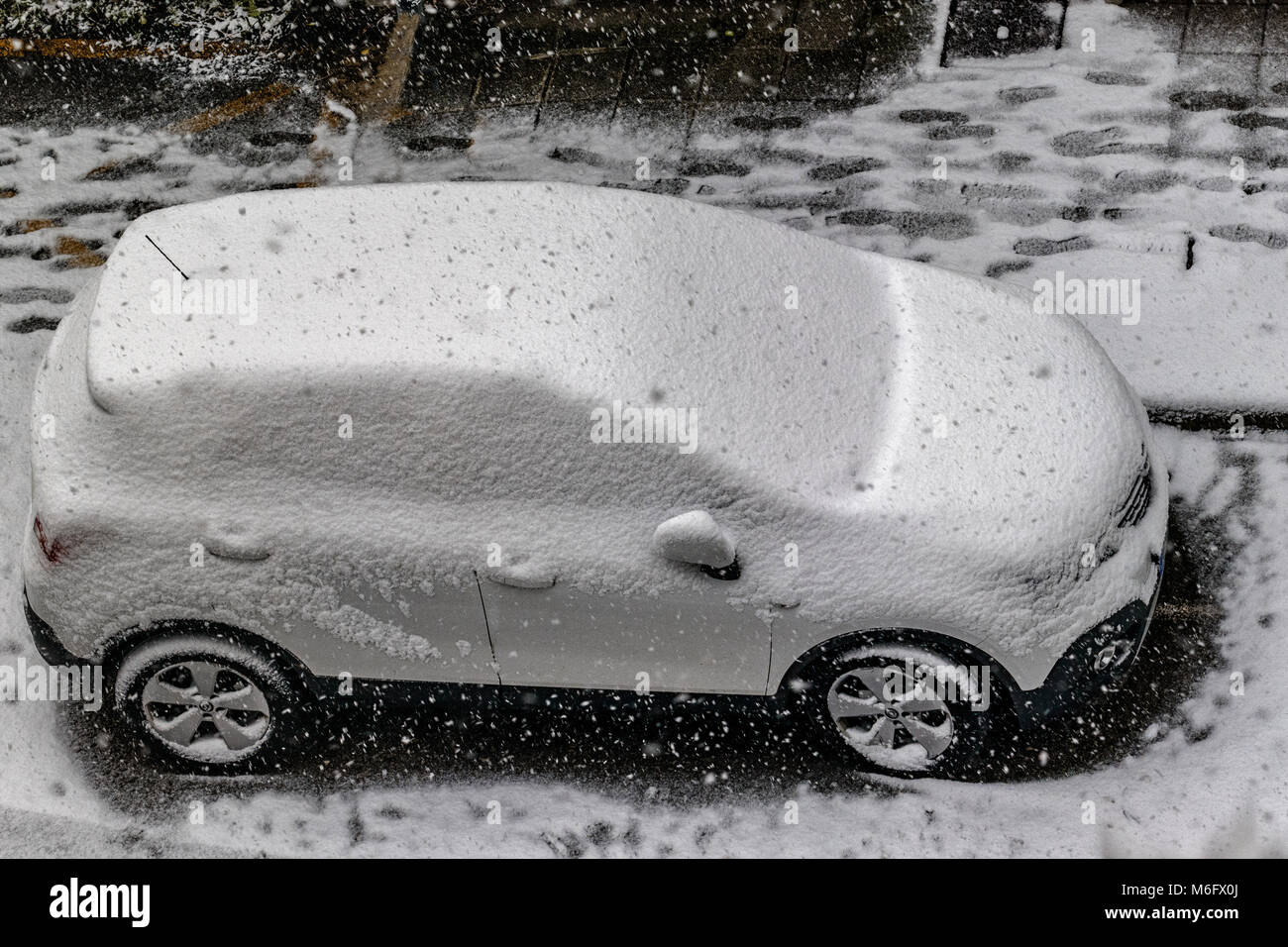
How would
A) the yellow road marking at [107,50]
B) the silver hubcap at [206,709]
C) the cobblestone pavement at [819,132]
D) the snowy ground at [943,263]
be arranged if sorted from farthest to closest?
the yellow road marking at [107,50], the cobblestone pavement at [819,132], the snowy ground at [943,263], the silver hubcap at [206,709]

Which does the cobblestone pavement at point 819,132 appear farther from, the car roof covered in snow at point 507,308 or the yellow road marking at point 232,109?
the car roof covered in snow at point 507,308

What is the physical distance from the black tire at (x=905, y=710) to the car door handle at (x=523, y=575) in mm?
933

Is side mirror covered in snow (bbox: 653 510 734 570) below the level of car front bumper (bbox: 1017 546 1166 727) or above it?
above

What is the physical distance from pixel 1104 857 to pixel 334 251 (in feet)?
10.7

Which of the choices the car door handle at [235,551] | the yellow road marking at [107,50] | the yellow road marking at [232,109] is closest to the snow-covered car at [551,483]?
the car door handle at [235,551]

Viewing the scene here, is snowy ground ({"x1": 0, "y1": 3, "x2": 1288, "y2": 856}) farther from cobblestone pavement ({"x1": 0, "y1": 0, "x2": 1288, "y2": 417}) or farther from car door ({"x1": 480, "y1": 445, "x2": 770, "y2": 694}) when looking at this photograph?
car door ({"x1": 480, "y1": 445, "x2": 770, "y2": 694})

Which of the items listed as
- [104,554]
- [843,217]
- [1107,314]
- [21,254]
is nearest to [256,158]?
[21,254]

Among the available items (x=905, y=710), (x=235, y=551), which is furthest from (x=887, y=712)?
(x=235, y=551)

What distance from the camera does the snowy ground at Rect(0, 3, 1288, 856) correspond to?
16.4 ft

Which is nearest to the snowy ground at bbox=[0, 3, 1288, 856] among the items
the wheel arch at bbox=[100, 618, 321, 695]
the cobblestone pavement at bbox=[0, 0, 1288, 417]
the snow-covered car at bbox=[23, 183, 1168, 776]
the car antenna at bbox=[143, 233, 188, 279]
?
the cobblestone pavement at bbox=[0, 0, 1288, 417]

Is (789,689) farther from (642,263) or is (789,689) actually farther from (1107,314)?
(1107,314)

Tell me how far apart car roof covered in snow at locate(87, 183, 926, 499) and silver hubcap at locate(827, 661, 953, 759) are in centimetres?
71

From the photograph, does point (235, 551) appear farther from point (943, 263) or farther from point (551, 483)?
point (943, 263)

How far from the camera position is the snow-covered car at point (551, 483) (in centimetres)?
443
